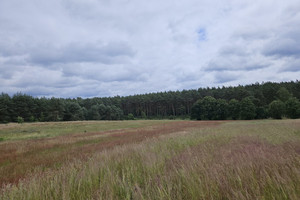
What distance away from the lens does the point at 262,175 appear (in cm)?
312

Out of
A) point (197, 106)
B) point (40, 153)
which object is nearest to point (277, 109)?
point (197, 106)

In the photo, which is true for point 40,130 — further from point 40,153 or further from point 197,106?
point 197,106

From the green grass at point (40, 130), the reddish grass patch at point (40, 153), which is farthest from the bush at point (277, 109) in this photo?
the reddish grass patch at point (40, 153)

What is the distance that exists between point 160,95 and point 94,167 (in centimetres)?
10704

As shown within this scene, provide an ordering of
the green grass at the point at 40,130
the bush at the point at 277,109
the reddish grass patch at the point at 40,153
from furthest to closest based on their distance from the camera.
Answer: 1. the bush at the point at 277,109
2. the green grass at the point at 40,130
3. the reddish grass patch at the point at 40,153

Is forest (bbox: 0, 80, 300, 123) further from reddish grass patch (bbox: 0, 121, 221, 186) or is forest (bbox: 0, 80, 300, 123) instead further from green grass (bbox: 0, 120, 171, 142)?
reddish grass patch (bbox: 0, 121, 221, 186)

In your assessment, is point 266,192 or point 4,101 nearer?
point 266,192

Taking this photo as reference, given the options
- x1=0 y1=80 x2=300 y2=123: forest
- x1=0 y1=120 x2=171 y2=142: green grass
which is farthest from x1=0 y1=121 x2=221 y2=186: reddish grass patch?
x1=0 y1=80 x2=300 y2=123: forest

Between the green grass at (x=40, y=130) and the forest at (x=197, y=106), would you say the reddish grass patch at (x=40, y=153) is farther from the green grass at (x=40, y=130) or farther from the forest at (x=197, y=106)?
the forest at (x=197, y=106)

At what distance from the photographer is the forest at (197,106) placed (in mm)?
61875

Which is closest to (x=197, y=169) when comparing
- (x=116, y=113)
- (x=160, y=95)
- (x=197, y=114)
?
(x=197, y=114)

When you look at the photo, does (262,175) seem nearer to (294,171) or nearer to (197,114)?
(294,171)

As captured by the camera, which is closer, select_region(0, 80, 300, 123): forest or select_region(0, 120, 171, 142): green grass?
select_region(0, 120, 171, 142): green grass

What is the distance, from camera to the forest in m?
61.9
